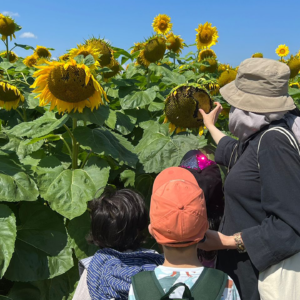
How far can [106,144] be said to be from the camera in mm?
2217

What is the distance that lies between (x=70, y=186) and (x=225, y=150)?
83 centimetres

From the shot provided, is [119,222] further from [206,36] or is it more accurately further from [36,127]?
[206,36]

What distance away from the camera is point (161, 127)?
259 cm

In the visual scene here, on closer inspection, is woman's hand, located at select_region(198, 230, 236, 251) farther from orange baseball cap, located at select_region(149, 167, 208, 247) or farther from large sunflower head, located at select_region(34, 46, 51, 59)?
Answer: large sunflower head, located at select_region(34, 46, 51, 59)

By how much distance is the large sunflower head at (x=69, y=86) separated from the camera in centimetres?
211

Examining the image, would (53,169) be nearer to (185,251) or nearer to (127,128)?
(127,128)

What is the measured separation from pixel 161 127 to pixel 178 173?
1172mm

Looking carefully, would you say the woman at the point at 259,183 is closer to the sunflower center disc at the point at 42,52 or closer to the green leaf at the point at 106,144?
the green leaf at the point at 106,144

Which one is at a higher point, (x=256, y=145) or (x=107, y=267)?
(x=256, y=145)

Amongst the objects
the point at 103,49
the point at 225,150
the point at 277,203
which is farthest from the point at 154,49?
the point at 277,203

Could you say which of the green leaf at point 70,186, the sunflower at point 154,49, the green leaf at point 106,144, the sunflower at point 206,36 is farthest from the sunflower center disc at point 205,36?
the green leaf at point 70,186

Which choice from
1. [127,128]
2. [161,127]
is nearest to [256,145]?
[161,127]

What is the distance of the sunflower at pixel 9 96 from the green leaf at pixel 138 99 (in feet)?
2.49

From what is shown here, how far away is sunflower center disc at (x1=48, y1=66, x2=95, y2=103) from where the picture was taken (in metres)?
2.10
